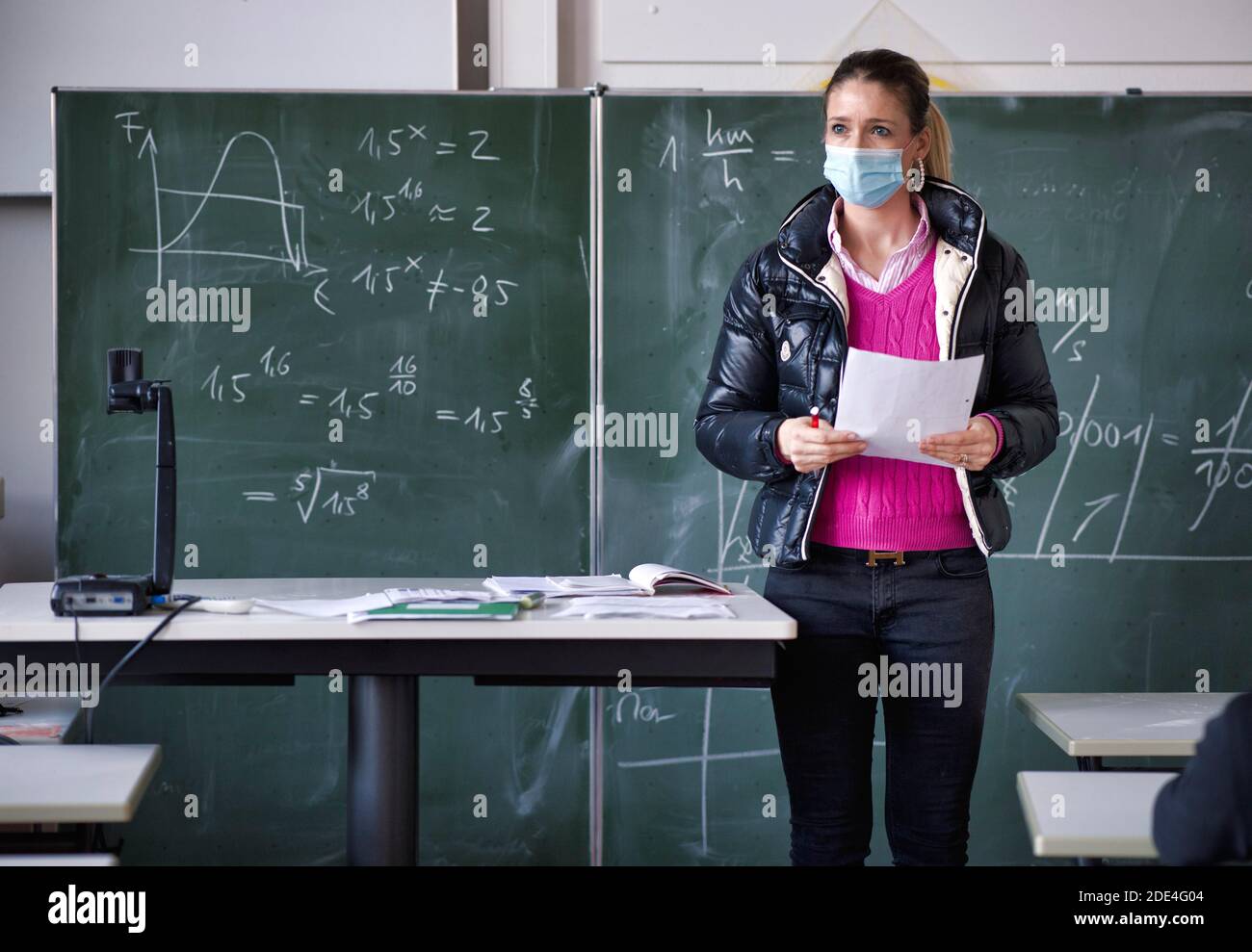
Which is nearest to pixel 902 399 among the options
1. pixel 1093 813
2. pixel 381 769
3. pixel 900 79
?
pixel 900 79

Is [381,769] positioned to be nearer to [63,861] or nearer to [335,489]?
[63,861]

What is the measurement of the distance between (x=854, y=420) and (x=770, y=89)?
173 centimetres

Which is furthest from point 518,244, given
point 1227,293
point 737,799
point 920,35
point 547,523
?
point 1227,293

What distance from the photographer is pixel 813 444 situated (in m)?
1.85

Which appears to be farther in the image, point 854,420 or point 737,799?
point 737,799

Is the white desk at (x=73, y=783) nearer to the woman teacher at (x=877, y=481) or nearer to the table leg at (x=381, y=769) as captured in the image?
the table leg at (x=381, y=769)

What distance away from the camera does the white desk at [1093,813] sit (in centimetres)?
127

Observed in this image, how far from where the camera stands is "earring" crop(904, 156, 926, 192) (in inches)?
81.7

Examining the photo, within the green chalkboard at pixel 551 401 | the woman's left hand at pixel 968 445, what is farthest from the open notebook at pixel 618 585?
the green chalkboard at pixel 551 401

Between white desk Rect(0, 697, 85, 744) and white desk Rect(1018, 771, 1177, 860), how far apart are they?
2.11m

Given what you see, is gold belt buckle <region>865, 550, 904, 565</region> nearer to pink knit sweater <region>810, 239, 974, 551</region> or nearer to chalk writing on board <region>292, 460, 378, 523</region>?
pink knit sweater <region>810, 239, 974, 551</region>

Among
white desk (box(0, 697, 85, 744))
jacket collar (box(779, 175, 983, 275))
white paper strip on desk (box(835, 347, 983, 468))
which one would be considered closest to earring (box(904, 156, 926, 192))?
jacket collar (box(779, 175, 983, 275))
